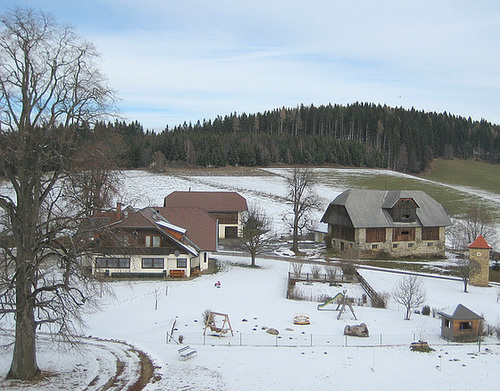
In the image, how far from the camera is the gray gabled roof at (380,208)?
53812 millimetres

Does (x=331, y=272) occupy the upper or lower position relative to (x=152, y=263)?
lower

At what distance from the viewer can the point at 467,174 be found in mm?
127312

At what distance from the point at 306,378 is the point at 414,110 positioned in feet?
539

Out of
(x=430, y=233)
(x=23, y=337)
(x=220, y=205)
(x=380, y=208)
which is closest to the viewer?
(x=23, y=337)

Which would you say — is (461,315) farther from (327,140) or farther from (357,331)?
(327,140)

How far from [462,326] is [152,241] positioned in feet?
80.2

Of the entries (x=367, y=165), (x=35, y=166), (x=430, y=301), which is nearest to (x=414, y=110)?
(x=367, y=165)

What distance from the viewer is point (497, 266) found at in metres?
45.9

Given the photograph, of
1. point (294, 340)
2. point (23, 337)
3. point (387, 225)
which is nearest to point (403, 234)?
point (387, 225)

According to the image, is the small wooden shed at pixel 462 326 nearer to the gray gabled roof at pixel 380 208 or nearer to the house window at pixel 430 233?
the gray gabled roof at pixel 380 208

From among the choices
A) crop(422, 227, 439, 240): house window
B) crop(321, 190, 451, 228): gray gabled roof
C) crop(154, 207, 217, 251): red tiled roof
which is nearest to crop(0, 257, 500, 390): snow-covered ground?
crop(154, 207, 217, 251): red tiled roof

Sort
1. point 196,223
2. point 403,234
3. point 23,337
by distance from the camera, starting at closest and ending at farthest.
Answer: point 23,337
point 196,223
point 403,234

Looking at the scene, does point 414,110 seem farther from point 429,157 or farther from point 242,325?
point 242,325

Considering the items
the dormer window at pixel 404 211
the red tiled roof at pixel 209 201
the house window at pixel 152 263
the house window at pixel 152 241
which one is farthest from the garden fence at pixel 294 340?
the red tiled roof at pixel 209 201
